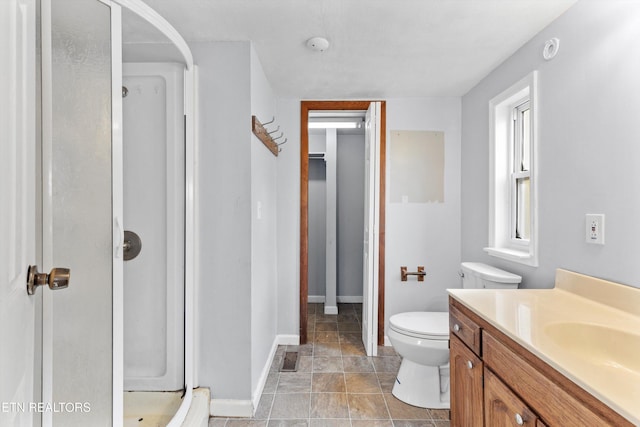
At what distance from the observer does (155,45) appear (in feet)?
5.07

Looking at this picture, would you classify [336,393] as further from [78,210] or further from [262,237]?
[78,210]

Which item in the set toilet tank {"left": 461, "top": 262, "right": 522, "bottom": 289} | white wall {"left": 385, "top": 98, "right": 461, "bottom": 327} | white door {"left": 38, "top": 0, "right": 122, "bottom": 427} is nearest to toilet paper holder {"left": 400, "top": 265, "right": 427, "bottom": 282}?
white wall {"left": 385, "top": 98, "right": 461, "bottom": 327}

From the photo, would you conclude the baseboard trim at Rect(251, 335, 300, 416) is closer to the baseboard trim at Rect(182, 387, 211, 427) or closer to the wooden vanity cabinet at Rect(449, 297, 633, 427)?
the baseboard trim at Rect(182, 387, 211, 427)

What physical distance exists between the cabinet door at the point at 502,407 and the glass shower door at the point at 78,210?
1.37 meters

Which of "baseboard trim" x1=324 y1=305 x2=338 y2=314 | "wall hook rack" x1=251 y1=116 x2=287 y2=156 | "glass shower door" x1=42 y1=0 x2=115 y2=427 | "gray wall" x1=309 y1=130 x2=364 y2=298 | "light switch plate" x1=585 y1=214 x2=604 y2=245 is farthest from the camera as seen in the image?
"gray wall" x1=309 y1=130 x2=364 y2=298

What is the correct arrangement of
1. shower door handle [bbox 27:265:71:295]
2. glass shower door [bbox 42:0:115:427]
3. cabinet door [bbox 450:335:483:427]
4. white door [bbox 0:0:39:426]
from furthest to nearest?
cabinet door [bbox 450:335:483:427] < glass shower door [bbox 42:0:115:427] < shower door handle [bbox 27:265:71:295] < white door [bbox 0:0:39:426]

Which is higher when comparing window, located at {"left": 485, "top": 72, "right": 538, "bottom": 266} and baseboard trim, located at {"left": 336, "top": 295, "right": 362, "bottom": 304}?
window, located at {"left": 485, "top": 72, "right": 538, "bottom": 266}

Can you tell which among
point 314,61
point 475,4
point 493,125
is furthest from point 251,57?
point 493,125

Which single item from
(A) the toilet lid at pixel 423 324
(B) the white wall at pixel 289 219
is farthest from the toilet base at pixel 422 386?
(B) the white wall at pixel 289 219

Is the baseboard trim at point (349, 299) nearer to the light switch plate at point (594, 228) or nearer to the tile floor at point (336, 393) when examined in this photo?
the tile floor at point (336, 393)

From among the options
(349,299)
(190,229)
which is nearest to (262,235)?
(190,229)

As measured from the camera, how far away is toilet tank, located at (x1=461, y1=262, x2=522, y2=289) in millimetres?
1810

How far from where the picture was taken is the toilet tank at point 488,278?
181 centimetres

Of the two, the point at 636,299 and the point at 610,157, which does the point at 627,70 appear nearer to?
the point at 610,157
